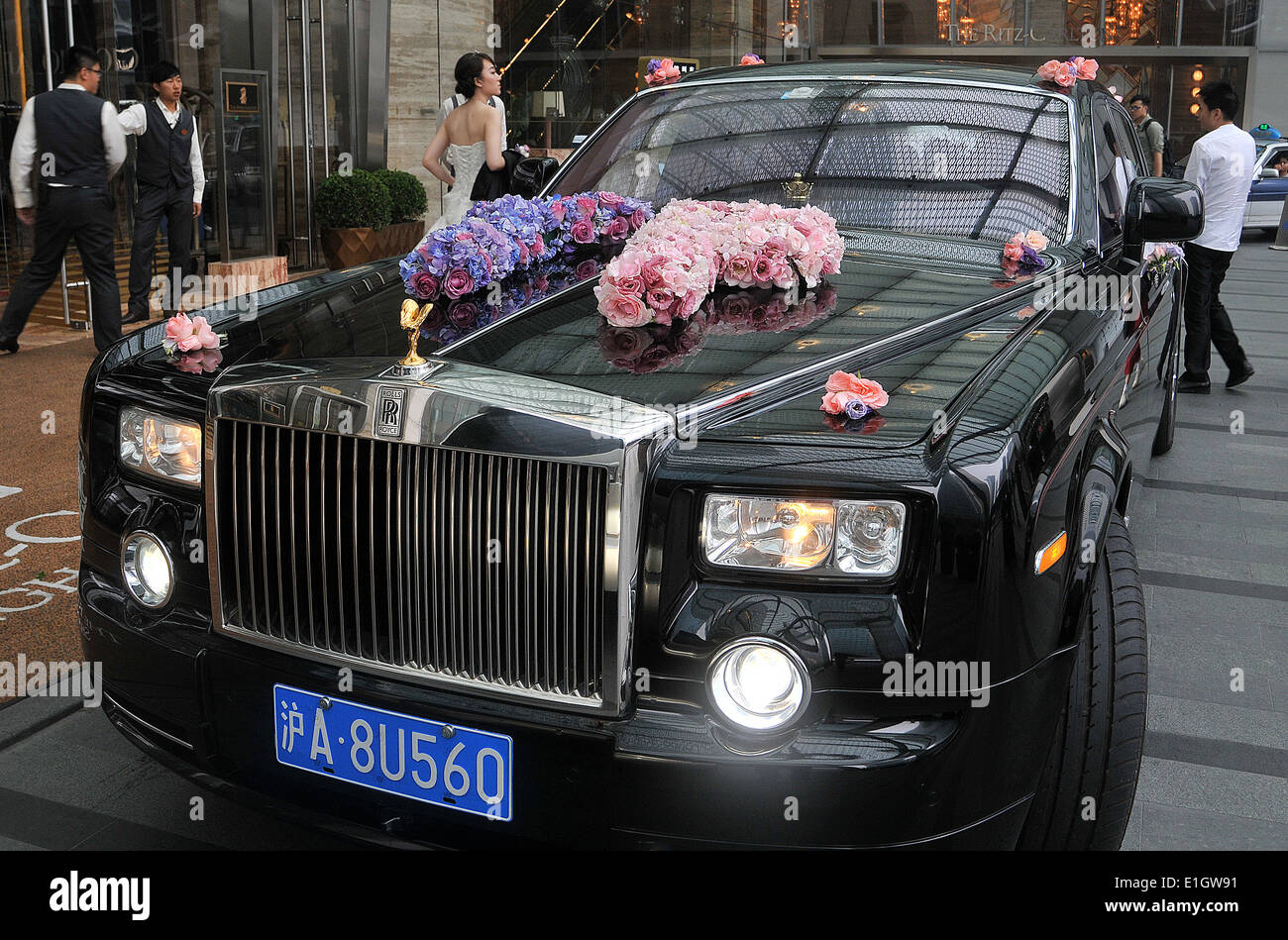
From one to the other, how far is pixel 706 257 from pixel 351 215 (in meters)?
10.2

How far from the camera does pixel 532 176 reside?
14.3ft

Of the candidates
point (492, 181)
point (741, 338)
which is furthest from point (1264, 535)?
point (492, 181)

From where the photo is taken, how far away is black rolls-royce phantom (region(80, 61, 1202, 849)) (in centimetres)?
201

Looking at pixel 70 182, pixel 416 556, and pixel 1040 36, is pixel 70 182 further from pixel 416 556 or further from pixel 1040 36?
pixel 1040 36

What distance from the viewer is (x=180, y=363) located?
8.53 feet

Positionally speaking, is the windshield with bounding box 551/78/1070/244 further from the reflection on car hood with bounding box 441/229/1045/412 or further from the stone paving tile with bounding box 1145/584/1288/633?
the stone paving tile with bounding box 1145/584/1288/633

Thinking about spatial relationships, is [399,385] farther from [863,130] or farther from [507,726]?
[863,130]

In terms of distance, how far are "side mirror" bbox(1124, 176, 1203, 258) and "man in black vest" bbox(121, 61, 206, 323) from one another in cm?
735

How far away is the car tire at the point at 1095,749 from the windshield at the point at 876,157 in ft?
4.54

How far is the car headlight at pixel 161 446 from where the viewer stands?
246cm

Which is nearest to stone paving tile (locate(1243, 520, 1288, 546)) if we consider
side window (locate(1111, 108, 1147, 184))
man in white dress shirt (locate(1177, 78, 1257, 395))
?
side window (locate(1111, 108, 1147, 184))

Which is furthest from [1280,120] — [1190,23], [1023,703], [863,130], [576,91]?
[1023,703]

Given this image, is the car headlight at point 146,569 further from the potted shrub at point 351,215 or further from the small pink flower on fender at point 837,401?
the potted shrub at point 351,215
